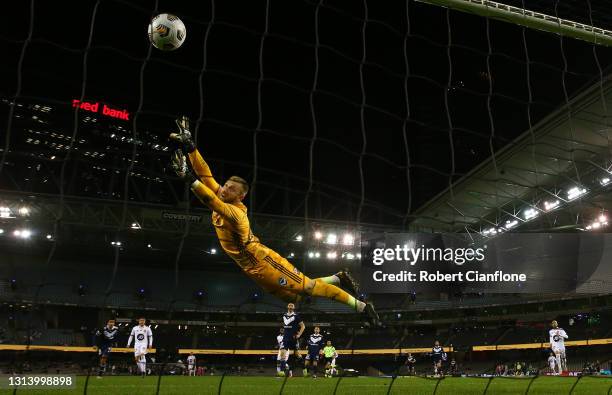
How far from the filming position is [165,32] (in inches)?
199

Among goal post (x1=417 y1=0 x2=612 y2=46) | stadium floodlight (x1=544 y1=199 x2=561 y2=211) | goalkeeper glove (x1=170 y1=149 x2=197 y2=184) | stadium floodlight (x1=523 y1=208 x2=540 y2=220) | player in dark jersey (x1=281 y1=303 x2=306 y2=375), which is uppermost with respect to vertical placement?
stadium floodlight (x1=544 y1=199 x2=561 y2=211)

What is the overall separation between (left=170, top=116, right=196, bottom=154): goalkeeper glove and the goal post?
9.21ft

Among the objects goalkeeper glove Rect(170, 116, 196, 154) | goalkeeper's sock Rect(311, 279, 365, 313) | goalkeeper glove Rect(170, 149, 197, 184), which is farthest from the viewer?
goalkeeper's sock Rect(311, 279, 365, 313)

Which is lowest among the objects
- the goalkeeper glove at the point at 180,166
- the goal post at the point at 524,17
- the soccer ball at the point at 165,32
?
the goalkeeper glove at the point at 180,166

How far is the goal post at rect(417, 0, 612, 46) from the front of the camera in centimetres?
564

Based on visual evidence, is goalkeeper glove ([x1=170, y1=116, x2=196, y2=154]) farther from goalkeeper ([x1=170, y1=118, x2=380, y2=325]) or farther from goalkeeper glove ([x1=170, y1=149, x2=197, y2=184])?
goalkeeper ([x1=170, y1=118, x2=380, y2=325])

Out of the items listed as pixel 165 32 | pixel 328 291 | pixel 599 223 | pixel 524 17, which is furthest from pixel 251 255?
pixel 599 223

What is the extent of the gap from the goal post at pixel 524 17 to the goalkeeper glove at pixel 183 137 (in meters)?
2.81

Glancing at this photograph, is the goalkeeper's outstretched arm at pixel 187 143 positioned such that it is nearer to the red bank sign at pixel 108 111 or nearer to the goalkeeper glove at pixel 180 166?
the goalkeeper glove at pixel 180 166

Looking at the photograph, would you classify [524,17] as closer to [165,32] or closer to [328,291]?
[328,291]

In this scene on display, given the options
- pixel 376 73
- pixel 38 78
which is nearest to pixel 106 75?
pixel 38 78

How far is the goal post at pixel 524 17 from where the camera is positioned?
222 inches

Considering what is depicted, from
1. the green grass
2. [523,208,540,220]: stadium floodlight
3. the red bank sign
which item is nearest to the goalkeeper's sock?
the green grass

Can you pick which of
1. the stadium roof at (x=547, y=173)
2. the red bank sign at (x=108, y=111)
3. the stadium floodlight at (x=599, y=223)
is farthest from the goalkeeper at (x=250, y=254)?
the stadium floodlight at (x=599, y=223)
